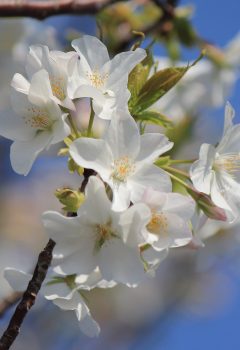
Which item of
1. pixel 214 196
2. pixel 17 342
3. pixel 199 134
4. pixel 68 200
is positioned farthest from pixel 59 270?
pixel 17 342

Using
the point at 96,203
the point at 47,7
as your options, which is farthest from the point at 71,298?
the point at 47,7

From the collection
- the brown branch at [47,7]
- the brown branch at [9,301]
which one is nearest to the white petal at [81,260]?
the brown branch at [9,301]

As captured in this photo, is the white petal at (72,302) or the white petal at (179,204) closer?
the white petal at (179,204)

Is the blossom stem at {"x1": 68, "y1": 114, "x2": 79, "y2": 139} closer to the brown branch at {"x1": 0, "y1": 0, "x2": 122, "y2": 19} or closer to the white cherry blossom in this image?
the white cherry blossom

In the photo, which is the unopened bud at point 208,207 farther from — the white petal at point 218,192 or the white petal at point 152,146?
the white petal at point 152,146

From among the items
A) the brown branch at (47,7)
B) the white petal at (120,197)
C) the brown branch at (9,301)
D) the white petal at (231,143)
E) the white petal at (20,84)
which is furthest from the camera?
the brown branch at (47,7)

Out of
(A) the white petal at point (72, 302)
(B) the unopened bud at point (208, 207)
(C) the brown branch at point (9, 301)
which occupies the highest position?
(B) the unopened bud at point (208, 207)

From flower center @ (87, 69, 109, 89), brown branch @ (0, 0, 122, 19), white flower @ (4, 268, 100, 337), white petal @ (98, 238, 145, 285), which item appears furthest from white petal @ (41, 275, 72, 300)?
brown branch @ (0, 0, 122, 19)

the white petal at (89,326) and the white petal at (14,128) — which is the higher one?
the white petal at (14,128)
